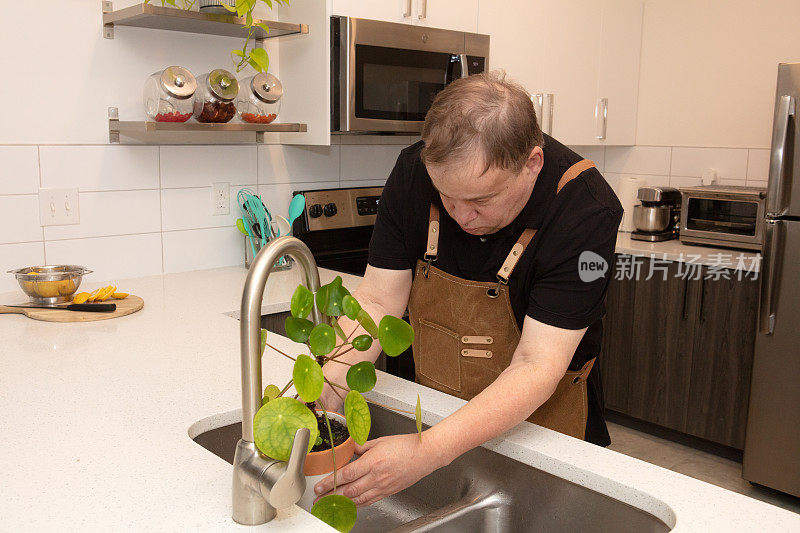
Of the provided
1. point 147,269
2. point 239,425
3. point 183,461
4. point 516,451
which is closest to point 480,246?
point 516,451

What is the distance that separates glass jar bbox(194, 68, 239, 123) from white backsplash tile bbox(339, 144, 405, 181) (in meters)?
0.72

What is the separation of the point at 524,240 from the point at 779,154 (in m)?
1.61

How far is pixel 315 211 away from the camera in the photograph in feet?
8.87

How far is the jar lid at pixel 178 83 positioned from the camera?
2.05m

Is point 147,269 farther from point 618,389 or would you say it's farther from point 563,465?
point 618,389

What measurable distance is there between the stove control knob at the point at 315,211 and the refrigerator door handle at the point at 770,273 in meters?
1.55

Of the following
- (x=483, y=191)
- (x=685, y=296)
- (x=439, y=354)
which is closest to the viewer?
(x=483, y=191)

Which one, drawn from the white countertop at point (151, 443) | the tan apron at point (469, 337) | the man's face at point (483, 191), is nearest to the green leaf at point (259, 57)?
the white countertop at point (151, 443)

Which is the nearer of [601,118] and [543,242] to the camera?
[543,242]

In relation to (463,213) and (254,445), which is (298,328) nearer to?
(254,445)

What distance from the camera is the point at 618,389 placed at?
3.19 m

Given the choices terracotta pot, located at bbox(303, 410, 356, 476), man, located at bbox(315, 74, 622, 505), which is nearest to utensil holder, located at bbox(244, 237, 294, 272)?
man, located at bbox(315, 74, 622, 505)

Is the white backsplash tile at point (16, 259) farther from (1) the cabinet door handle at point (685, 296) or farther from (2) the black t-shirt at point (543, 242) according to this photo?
(1) the cabinet door handle at point (685, 296)

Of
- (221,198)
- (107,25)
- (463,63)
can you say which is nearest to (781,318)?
(463,63)
